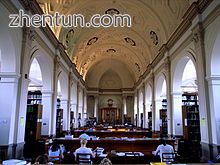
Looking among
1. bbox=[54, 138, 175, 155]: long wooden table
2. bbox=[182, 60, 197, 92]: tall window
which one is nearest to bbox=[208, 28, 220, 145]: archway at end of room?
bbox=[54, 138, 175, 155]: long wooden table

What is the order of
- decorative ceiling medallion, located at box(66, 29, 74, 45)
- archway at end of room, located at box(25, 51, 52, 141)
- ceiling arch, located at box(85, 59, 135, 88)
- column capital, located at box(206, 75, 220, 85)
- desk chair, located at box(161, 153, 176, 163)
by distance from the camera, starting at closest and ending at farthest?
desk chair, located at box(161, 153, 176, 163), column capital, located at box(206, 75, 220, 85), archway at end of room, located at box(25, 51, 52, 141), decorative ceiling medallion, located at box(66, 29, 74, 45), ceiling arch, located at box(85, 59, 135, 88)

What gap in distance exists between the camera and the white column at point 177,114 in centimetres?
993

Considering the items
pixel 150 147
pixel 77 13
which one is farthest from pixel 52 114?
pixel 77 13

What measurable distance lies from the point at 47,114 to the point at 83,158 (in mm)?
4915

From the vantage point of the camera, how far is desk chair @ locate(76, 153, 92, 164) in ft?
16.3

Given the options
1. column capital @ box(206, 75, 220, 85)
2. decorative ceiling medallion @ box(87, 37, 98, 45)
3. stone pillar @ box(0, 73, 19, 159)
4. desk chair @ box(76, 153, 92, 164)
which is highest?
decorative ceiling medallion @ box(87, 37, 98, 45)

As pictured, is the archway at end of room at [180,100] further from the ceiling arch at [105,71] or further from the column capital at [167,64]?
the ceiling arch at [105,71]

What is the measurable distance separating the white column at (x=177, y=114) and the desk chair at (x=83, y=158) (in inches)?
233

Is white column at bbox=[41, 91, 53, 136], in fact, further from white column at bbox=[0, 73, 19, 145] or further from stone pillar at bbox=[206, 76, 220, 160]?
stone pillar at bbox=[206, 76, 220, 160]

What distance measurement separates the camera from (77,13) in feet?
37.2

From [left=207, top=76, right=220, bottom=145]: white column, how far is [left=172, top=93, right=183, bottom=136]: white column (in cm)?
377

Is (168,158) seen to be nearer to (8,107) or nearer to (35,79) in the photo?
(8,107)

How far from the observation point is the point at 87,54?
1914 centimetres

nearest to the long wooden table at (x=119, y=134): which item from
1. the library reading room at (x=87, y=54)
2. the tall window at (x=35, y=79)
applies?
the library reading room at (x=87, y=54)
